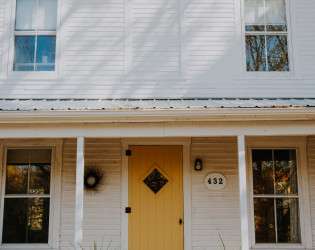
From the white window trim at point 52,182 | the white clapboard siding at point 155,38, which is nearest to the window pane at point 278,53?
the white clapboard siding at point 155,38

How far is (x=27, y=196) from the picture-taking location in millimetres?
6367

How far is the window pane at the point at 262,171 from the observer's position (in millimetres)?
6457

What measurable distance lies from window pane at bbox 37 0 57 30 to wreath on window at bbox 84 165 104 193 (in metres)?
2.84

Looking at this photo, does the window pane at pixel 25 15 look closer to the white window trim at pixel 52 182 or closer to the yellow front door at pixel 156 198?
the white window trim at pixel 52 182

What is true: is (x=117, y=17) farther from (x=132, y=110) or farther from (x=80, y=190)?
(x=80, y=190)

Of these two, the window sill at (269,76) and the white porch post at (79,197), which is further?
the window sill at (269,76)

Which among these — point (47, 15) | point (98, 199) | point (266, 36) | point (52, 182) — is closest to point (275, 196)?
point (266, 36)

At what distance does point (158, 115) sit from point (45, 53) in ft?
9.49

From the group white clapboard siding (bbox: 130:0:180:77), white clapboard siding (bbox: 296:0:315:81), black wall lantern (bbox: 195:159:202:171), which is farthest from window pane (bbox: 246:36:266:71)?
black wall lantern (bbox: 195:159:202:171)

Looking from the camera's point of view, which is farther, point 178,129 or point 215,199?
point 215,199

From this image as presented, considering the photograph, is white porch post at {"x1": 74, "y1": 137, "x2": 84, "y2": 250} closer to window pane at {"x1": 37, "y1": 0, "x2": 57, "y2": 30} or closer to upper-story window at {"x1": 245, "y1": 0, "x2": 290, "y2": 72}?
window pane at {"x1": 37, "y1": 0, "x2": 57, "y2": 30}

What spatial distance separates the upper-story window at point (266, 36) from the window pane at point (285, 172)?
1610 millimetres

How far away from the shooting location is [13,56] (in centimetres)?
677

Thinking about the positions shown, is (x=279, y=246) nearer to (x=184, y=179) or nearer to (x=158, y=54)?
(x=184, y=179)
